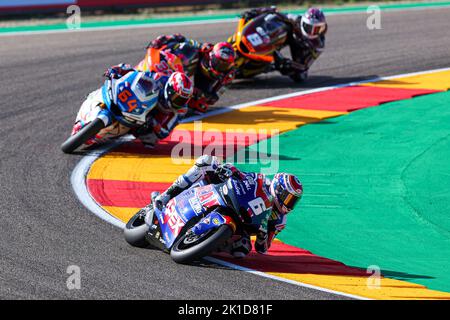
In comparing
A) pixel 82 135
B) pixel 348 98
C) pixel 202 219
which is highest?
pixel 202 219

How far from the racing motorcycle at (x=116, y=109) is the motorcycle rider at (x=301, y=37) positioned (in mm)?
4405

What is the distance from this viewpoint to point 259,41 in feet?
54.3

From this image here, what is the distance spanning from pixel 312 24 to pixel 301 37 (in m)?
0.37

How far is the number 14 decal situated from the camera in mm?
9070

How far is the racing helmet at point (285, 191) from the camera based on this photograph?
360 inches

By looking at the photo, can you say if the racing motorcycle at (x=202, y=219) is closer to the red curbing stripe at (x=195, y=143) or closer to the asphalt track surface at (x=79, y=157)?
the asphalt track surface at (x=79, y=157)

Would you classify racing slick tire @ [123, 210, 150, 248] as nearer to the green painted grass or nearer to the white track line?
the white track line

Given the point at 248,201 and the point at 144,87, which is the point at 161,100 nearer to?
the point at 144,87

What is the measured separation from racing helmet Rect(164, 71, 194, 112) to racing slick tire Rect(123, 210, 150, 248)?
3.34 m

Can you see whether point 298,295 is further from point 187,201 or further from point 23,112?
point 23,112

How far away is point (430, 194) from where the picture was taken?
11938 millimetres

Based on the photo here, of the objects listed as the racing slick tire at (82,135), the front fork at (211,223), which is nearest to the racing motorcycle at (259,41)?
the racing slick tire at (82,135)

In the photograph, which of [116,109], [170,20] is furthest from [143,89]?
[170,20]

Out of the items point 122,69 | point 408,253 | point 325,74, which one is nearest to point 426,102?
point 325,74
